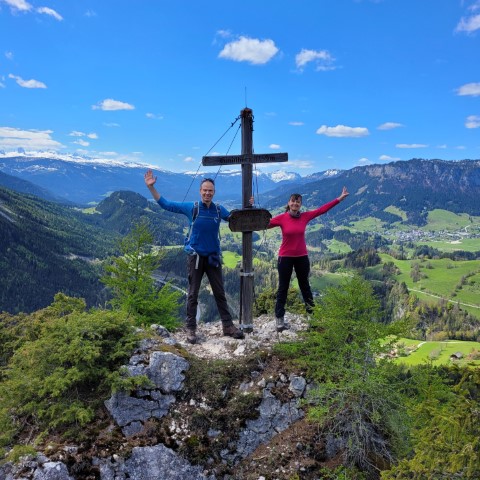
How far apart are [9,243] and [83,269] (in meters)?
39.2

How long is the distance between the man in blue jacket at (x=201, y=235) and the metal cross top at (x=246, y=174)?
91 centimetres

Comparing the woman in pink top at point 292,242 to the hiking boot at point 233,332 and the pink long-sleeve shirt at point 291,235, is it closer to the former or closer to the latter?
the pink long-sleeve shirt at point 291,235

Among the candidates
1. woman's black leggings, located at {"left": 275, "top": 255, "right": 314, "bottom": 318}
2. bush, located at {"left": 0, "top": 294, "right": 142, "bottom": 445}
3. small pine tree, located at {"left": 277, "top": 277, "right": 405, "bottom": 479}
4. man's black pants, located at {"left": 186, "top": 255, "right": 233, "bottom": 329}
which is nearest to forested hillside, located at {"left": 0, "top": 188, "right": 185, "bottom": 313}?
man's black pants, located at {"left": 186, "top": 255, "right": 233, "bottom": 329}

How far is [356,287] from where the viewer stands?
842 cm

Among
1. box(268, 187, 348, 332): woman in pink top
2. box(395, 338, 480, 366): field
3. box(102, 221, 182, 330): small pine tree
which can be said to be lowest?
box(395, 338, 480, 366): field

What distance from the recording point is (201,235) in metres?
9.54

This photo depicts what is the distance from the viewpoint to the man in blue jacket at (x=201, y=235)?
9398mm

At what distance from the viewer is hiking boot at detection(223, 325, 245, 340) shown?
10289 mm

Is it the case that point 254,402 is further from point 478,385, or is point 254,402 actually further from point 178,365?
point 478,385

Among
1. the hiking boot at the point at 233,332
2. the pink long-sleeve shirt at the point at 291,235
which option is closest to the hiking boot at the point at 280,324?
the hiking boot at the point at 233,332

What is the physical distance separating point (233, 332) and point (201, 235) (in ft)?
10.5

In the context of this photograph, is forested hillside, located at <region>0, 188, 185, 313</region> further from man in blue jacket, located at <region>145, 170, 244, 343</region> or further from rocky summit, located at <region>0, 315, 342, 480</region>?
rocky summit, located at <region>0, 315, 342, 480</region>

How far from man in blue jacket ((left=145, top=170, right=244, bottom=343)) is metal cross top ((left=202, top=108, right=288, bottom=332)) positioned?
91cm

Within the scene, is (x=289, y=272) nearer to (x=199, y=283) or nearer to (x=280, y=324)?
Result: (x=280, y=324)
